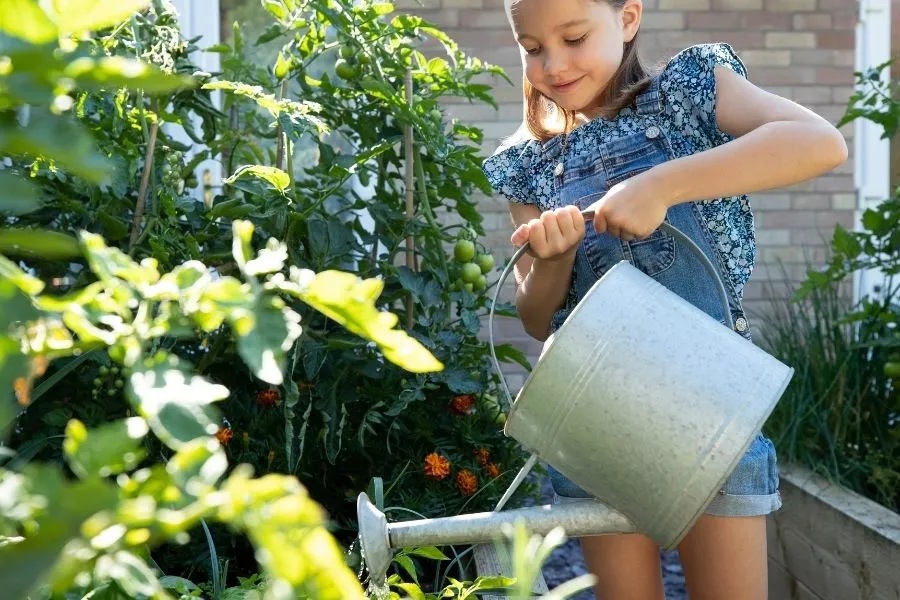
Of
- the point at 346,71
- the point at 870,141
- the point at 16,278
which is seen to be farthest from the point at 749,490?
the point at 870,141

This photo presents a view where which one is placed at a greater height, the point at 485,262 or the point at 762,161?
the point at 762,161

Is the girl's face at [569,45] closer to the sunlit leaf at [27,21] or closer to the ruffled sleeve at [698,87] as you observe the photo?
the ruffled sleeve at [698,87]

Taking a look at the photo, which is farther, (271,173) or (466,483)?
(466,483)

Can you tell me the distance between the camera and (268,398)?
1988mm

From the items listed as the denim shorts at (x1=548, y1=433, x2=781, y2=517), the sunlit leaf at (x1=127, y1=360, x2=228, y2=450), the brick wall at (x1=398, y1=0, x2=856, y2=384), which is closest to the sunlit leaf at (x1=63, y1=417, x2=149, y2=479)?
the sunlit leaf at (x1=127, y1=360, x2=228, y2=450)

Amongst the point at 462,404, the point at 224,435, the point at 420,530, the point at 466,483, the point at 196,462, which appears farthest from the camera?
the point at 462,404

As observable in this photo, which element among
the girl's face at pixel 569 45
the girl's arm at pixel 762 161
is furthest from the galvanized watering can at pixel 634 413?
the girl's face at pixel 569 45

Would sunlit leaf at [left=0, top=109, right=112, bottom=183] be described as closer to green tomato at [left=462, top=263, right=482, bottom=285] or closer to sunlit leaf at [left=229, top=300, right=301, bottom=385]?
sunlit leaf at [left=229, top=300, right=301, bottom=385]

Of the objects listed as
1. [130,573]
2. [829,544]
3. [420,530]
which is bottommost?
[829,544]

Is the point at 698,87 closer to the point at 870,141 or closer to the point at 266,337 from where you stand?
the point at 266,337

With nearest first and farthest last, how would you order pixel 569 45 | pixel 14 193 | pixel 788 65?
1. pixel 14 193
2. pixel 569 45
3. pixel 788 65

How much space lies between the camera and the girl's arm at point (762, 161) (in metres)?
1.31

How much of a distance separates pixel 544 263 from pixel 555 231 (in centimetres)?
36

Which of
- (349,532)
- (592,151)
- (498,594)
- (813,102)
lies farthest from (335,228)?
(813,102)
